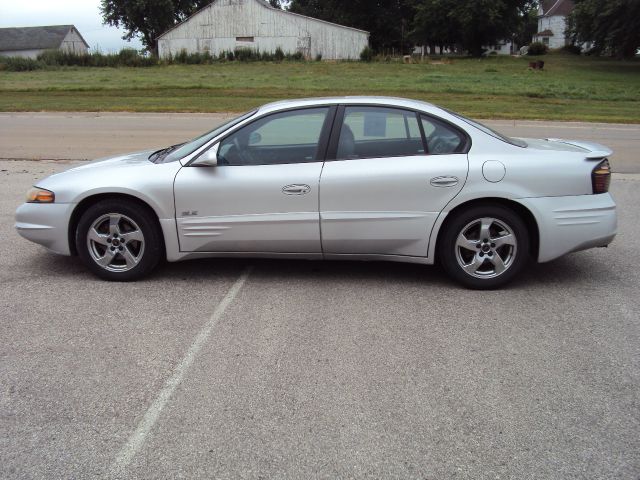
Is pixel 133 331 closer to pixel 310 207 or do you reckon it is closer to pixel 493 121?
pixel 310 207

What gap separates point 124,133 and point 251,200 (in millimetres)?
10956

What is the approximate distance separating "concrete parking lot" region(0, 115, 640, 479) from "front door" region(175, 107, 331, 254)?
0.40 meters

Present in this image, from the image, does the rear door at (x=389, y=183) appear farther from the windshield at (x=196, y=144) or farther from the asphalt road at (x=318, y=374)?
the windshield at (x=196, y=144)

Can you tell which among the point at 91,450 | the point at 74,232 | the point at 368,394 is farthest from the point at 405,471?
the point at 74,232

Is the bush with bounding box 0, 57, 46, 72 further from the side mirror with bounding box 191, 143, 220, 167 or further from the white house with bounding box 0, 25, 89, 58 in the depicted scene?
the side mirror with bounding box 191, 143, 220, 167

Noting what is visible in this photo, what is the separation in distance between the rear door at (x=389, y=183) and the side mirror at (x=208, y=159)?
2.94ft

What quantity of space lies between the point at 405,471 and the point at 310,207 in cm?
269

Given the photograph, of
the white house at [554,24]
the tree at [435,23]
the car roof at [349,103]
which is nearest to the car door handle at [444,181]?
the car roof at [349,103]

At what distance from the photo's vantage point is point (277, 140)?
5.59m

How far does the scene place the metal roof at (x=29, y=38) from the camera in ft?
261

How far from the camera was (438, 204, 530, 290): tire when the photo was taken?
5.25 metres

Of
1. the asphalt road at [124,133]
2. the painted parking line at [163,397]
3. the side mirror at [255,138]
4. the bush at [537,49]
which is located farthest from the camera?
the bush at [537,49]

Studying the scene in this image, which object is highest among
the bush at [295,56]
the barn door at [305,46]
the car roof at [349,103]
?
the barn door at [305,46]

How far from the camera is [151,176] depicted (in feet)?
17.7
